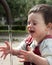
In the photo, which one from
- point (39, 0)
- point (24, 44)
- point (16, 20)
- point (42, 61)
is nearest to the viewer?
point (42, 61)

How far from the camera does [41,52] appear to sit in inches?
60.7

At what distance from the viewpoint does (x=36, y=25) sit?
1580 millimetres

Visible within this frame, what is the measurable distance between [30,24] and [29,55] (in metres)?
0.20

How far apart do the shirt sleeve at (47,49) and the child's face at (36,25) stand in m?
0.06

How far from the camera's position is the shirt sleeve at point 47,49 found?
4.87 ft

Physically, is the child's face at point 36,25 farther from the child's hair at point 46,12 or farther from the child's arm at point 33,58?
the child's arm at point 33,58

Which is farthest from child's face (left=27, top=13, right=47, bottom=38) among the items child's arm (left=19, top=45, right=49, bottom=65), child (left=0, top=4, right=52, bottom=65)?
child's arm (left=19, top=45, right=49, bottom=65)

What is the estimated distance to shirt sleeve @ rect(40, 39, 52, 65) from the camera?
1.48 metres

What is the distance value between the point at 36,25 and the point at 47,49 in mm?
168

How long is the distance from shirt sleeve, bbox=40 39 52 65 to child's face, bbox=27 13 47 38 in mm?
65

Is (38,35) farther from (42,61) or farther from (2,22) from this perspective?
(2,22)

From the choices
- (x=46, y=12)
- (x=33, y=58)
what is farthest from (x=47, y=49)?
(x=46, y=12)

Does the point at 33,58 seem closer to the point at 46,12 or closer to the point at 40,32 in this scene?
the point at 40,32

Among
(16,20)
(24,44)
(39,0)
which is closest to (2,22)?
(16,20)
